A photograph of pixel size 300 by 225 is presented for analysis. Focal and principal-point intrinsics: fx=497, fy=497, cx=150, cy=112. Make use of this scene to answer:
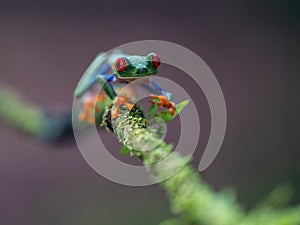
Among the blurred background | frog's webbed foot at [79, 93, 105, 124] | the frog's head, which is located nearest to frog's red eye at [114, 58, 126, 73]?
the frog's head

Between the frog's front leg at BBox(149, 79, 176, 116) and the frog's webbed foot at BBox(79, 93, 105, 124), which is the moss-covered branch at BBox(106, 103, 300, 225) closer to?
the frog's front leg at BBox(149, 79, 176, 116)

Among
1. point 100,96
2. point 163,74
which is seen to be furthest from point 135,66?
point 163,74

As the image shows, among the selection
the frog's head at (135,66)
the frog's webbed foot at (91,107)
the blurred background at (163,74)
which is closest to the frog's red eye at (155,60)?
the frog's head at (135,66)

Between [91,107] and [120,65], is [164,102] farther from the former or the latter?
[91,107]

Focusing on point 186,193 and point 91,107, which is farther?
point 91,107

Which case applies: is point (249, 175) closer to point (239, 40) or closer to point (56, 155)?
point (239, 40)

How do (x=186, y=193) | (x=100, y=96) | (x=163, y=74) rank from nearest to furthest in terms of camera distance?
(x=186, y=193), (x=100, y=96), (x=163, y=74)
